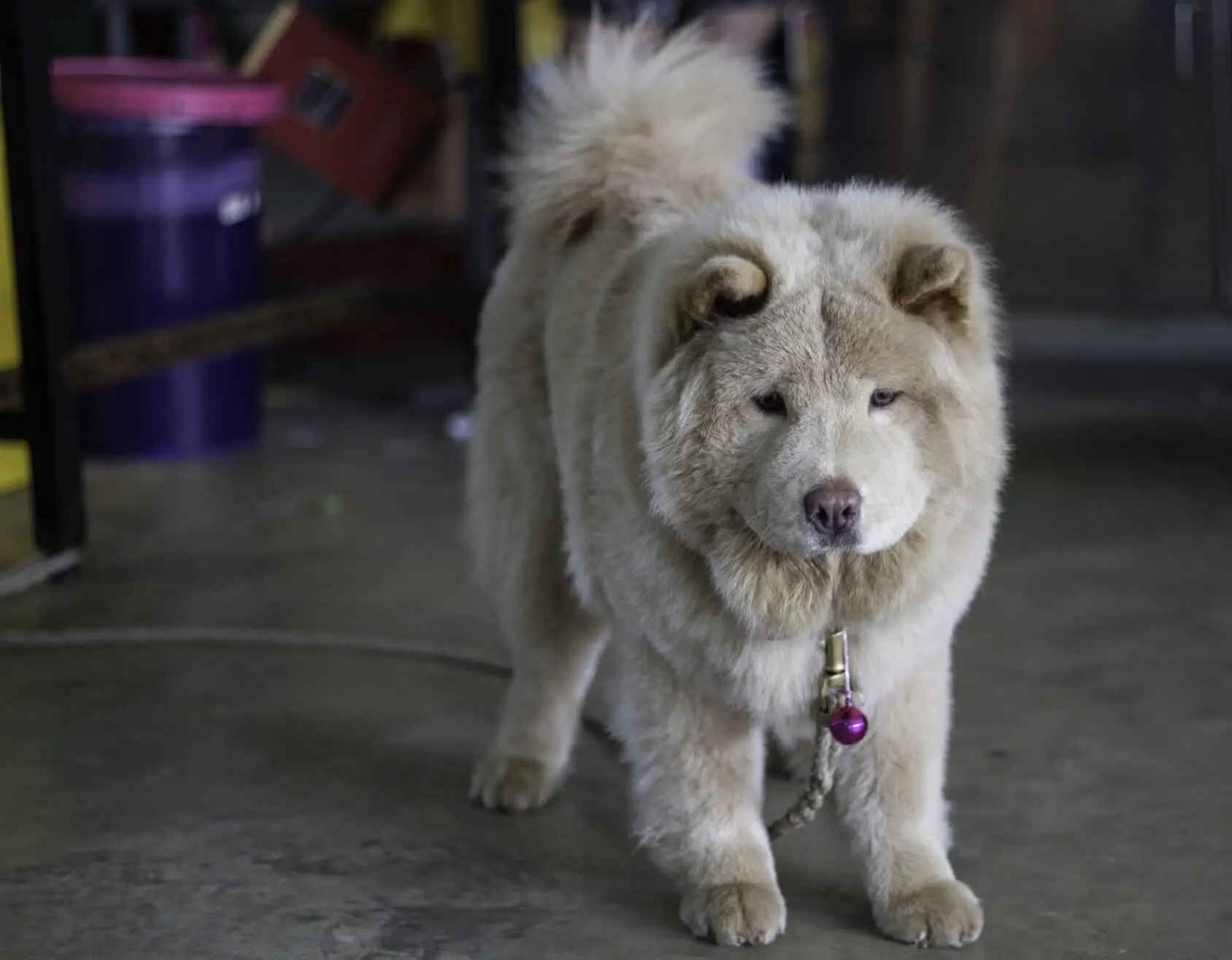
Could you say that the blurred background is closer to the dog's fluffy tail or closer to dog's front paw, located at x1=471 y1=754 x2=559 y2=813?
dog's front paw, located at x1=471 y1=754 x2=559 y2=813

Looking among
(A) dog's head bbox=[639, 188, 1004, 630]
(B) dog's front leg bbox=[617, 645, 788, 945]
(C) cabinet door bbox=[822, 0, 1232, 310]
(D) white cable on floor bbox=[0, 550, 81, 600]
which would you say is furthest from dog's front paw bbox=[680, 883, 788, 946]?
(C) cabinet door bbox=[822, 0, 1232, 310]

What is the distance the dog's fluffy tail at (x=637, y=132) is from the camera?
7.11 ft

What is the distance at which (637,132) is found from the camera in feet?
7.23

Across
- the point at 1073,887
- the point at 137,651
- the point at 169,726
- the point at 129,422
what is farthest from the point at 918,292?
the point at 129,422

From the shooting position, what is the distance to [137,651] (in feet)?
9.18

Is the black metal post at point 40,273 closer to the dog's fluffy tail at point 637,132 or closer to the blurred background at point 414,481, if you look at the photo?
the blurred background at point 414,481

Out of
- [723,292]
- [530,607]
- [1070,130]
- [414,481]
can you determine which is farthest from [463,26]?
[723,292]

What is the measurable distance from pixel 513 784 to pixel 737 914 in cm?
49

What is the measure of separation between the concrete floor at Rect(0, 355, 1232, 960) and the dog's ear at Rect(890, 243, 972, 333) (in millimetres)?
723

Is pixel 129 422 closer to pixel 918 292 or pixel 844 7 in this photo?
pixel 844 7

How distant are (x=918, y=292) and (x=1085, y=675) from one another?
1216mm

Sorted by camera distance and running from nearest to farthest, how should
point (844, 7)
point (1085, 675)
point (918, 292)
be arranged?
point (918, 292) < point (1085, 675) < point (844, 7)

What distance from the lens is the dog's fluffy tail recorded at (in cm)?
217

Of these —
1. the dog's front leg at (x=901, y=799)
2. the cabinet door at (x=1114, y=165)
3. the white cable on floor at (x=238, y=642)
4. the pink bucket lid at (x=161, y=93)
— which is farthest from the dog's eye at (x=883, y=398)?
the cabinet door at (x=1114, y=165)
